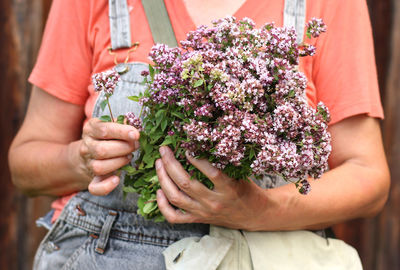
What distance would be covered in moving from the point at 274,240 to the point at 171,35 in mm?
693

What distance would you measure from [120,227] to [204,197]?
1.10 feet

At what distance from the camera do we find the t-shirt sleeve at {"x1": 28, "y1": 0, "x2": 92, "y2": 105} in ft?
4.98

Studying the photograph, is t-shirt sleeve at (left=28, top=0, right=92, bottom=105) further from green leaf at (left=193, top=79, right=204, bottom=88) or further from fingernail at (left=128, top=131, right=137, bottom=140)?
green leaf at (left=193, top=79, right=204, bottom=88)

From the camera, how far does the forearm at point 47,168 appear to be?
1470mm

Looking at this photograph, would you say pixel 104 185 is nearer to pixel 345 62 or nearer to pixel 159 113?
pixel 159 113

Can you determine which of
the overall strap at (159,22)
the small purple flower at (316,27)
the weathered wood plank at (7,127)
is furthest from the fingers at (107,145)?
the weathered wood plank at (7,127)

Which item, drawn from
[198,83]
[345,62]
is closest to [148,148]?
[198,83]

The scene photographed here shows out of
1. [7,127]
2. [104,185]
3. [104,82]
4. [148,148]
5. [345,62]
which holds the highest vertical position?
[104,82]

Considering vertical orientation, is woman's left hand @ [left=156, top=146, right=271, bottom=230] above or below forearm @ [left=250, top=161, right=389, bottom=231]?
above

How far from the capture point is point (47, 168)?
1.55m

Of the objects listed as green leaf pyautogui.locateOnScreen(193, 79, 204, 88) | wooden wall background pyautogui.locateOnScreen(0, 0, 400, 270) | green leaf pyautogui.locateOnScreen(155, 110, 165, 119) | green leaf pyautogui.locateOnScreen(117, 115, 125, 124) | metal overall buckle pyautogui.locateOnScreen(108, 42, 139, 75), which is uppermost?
green leaf pyautogui.locateOnScreen(193, 79, 204, 88)

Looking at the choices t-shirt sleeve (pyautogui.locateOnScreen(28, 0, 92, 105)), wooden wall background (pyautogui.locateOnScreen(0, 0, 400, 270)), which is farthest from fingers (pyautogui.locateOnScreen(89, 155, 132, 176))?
wooden wall background (pyautogui.locateOnScreen(0, 0, 400, 270))

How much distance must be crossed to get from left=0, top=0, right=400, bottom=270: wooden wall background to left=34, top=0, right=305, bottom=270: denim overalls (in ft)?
4.36

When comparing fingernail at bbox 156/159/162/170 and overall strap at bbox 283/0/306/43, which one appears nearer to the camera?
fingernail at bbox 156/159/162/170
